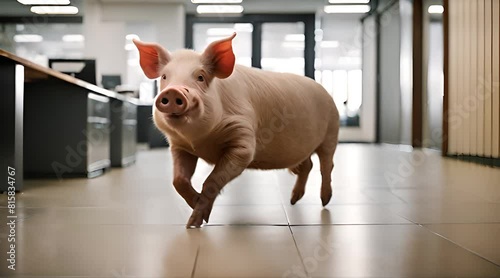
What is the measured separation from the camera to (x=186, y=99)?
1507 millimetres

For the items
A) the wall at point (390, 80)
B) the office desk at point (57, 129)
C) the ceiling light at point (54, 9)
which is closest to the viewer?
the office desk at point (57, 129)

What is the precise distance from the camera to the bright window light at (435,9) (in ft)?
24.4

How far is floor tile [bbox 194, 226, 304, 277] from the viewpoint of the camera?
126cm

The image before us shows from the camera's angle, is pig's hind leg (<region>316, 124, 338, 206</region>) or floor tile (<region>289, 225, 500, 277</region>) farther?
pig's hind leg (<region>316, 124, 338, 206</region>)

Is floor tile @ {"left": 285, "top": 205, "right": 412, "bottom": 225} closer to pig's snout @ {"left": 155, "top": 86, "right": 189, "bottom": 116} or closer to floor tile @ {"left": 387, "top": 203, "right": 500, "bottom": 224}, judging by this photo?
floor tile @ {"left": 387, "top": 203, "right": 500, "bottom": 224}

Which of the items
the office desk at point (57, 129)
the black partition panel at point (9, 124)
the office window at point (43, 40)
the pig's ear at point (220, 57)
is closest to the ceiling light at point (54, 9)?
the office window at point (43, 40)

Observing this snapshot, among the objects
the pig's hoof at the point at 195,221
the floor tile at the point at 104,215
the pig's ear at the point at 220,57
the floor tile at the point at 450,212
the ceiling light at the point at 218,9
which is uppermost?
the ceiling light at the point at 218,9

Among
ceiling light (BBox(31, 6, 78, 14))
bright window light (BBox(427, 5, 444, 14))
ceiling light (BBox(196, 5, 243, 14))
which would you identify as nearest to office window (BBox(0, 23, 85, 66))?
ceiling light (BBox(31, 6, 78, 14))

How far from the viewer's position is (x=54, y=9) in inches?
325

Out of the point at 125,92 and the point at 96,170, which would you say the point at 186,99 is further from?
the point at 125,92

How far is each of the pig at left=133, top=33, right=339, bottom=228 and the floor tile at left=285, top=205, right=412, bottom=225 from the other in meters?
0.13

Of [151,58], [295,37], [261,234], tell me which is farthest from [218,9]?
[261,234]

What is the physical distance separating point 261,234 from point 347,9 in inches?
425

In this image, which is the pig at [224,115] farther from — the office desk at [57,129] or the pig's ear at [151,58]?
the office desk at [57,129]
